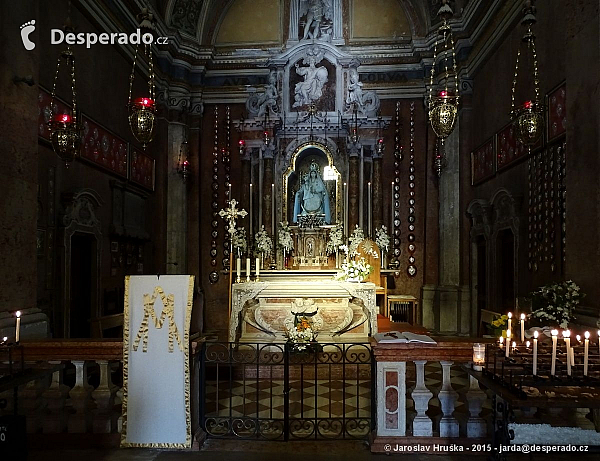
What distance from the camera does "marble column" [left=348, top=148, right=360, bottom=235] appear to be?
42.0 feet

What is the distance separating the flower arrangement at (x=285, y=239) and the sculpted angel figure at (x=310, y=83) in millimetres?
3425

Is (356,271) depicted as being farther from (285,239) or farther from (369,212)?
(369,212)

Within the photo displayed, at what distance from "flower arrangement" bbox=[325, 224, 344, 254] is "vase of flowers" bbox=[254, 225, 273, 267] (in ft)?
4.79

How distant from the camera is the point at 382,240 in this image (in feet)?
39.0

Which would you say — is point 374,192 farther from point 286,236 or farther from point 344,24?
point 344,24

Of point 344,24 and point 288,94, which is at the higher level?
point 344,24

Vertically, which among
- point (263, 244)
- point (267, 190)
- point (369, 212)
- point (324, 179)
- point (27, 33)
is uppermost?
point (27, 33)

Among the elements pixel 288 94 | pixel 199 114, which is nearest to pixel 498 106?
pixel 288 94

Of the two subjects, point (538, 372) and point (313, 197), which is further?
point (313, 197)

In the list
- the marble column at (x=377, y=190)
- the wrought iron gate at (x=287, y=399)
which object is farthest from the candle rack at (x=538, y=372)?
the marble column at (x=377, y=190)

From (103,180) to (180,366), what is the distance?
6334mm

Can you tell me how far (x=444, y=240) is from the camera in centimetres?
1247

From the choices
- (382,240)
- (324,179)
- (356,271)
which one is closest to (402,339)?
(356,271)

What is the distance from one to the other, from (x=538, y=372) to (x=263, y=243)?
8729 mm
